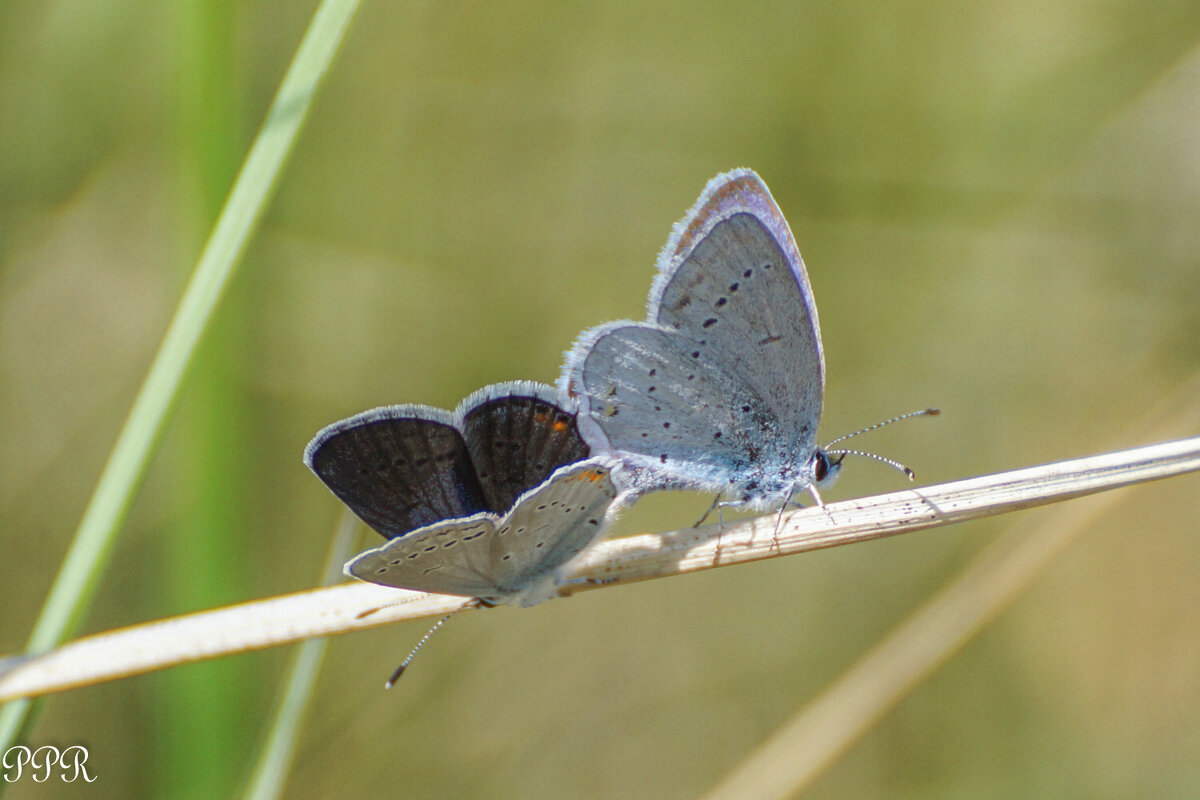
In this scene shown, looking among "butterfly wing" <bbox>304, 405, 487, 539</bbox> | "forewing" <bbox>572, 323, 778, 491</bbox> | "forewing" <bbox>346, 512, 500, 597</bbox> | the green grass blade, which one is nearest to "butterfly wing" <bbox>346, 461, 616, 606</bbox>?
"forewing" <bbox>346, 512, 500, 597</bbox>


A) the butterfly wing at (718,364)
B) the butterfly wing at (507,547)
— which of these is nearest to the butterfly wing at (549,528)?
the butterfly wing at (507,547)

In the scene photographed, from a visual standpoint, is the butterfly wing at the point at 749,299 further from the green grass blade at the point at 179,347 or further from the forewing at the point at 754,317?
the green grass blade at the point at 179,347

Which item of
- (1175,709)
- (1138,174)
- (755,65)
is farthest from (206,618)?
(1138,174)

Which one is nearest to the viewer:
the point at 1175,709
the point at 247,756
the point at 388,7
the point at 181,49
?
the point at 181,49

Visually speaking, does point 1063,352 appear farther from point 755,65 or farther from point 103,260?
point 103,260

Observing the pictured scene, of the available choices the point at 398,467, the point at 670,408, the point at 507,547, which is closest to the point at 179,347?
the point at 398,467

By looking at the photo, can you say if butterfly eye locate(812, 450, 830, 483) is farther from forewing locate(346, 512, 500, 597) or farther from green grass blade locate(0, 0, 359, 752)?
green grass blade locate(0, 0, 359, 752)

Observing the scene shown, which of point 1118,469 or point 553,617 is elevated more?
point 1118,469
